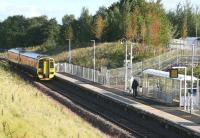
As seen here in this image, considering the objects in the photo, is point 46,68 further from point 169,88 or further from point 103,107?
point 169,88

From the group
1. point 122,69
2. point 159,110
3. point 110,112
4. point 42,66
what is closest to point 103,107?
point 110,112

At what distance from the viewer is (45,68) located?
5403 cm

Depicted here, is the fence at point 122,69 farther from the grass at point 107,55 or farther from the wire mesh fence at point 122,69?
the grass at point 107,55

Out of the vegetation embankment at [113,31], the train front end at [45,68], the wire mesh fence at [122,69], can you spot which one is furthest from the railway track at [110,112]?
the vegetation embankment at [113,31]

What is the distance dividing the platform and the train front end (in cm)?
831

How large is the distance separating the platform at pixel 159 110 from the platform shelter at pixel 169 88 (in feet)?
2.30

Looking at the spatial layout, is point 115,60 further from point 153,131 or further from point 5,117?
point 5,117

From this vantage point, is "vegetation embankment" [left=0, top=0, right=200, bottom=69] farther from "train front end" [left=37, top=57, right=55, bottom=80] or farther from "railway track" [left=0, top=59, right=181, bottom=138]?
"railway track" [left=0, top=59, right=181, bottom=138]

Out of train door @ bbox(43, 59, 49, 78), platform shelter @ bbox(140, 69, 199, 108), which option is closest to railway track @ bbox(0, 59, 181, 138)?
train door @ bbox(43, 59, 49, 78)

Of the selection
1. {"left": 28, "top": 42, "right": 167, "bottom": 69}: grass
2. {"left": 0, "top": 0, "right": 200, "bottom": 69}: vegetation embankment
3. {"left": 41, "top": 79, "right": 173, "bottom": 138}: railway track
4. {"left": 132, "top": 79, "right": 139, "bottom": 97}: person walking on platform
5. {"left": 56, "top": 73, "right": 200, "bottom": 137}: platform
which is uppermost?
{"left": 0, "top": 0, "right": 200, "bottom": 69}: vegetation embankment

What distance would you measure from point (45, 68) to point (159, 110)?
23.4 meters

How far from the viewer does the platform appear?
1074 inches

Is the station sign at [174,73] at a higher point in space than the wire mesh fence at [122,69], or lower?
higher

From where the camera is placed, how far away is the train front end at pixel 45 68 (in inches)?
2115
